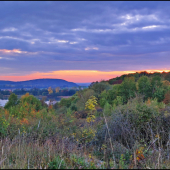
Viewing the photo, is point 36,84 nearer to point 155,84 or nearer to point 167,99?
point 155,84

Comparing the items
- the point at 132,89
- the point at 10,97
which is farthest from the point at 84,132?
the point at 10,97

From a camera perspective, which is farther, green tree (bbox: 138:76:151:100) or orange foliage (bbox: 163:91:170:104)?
green tree (bbox: 138:76:151:100)

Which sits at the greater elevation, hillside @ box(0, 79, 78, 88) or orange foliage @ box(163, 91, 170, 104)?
hillside @ box(0, 79, 78, 88)

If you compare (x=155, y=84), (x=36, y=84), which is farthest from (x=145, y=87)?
(x=36, y=84)

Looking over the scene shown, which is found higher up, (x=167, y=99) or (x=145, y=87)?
(x=145, y=87)

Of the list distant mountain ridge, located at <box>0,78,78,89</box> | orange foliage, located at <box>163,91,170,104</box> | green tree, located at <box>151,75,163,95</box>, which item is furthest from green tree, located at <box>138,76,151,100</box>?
distant mountain ridge, located at <box>0,78,78,89</box>

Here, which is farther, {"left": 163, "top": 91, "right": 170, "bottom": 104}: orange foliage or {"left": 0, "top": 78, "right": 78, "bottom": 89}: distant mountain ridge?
{"left": 0, "top": 78, "right": 78, "bottom": 89}: distant mountain ridge

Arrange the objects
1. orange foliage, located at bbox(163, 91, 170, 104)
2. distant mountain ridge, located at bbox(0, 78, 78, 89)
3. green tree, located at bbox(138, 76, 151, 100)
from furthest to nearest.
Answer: distant mountain ridge, located at bbox(0, 78, 78, 89) → green tree, located at bbox(138, 76, 151, 100) → orange foliage, located at bbox(163, 91, 170, 104)

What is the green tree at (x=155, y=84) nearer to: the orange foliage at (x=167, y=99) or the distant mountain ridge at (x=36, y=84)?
the orange foliage at (x=167, y=99)

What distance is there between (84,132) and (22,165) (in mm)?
2974

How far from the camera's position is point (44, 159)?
3455mm

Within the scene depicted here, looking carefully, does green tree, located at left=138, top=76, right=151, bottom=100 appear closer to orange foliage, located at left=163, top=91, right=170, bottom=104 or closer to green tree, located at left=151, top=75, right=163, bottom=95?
green tree, located at left=151, top=75, right=163, bottom=95

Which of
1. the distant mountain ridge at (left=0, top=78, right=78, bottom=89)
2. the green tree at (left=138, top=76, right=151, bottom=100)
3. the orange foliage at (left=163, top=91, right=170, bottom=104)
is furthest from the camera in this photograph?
the distant mountain ridge at (left=0, top=78, right=78, bottom=89)

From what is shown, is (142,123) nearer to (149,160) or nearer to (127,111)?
(127,111)
